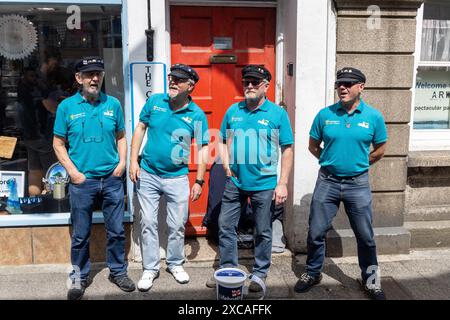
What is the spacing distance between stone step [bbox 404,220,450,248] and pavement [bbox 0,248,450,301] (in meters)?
0.17

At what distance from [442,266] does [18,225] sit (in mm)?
4235

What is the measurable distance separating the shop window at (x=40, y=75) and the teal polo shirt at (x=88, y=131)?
0.81 meters

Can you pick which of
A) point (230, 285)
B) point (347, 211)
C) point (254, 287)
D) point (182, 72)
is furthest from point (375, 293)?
point (182, 72)

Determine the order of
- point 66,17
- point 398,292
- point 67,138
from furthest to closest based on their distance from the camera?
1. point 66,17
2. point 398,292
3. point 67,138

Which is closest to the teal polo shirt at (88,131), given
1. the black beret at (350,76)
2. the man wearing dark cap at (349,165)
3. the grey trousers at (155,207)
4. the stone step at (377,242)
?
the grey trousers at (155,207)

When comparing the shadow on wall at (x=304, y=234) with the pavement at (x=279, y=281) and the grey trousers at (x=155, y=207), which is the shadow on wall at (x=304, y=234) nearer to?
the pavement at (x=279, y=281)

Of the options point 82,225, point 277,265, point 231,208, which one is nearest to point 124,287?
point 82,225

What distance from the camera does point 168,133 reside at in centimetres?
417

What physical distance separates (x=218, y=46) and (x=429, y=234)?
3041 millimetres

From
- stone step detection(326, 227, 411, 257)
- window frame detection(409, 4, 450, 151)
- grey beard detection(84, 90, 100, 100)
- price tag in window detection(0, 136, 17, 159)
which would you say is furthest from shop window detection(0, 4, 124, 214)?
window frame detection(409, 4, 450, 151)

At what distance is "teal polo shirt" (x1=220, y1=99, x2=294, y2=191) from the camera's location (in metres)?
4.01

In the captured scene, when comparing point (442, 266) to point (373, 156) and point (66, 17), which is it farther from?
point (66, 17)

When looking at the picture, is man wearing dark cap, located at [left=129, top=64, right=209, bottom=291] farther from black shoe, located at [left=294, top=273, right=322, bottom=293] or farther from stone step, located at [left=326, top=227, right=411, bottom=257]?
stone step, located at [left=326, top=227, right=411, bottom=257]

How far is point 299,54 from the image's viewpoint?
15.5ft
